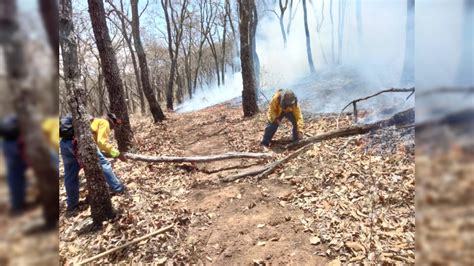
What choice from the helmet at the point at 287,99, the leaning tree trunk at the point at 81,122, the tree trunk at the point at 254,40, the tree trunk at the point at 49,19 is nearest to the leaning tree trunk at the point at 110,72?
the leaning tree trunk at the point at 81,122

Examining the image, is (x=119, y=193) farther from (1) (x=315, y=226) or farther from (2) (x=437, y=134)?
(2) (x=437, y=134)

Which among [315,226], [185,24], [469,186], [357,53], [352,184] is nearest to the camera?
[469,186]

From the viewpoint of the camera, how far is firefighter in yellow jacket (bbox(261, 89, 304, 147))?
11.3 feet

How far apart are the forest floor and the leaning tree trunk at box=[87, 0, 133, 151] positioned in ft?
4.64

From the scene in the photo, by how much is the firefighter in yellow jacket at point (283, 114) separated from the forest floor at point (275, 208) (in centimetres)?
10

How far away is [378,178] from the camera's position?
2.88 metres

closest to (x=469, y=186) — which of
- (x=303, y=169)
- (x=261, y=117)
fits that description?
(x=303, y=169)

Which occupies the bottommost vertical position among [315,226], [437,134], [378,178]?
[315,226]

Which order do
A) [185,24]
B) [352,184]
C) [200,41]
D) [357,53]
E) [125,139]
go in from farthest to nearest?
[200,41] → [185,24] → [125,139] → [357,53] → [352,184]

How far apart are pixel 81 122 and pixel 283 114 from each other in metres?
2.00

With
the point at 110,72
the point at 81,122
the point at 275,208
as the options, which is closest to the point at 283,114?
the point at 275,208

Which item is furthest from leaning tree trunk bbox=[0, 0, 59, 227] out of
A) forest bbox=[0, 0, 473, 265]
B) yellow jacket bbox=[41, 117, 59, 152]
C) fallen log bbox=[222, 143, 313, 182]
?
fallen log bbox=[222, 143, 313, 182]

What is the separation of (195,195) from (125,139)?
7.43ft

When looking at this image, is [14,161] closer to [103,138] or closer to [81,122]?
[81,122]
